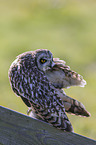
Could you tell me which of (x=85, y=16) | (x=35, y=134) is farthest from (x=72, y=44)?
(x=35, y=134)

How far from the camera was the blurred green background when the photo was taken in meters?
8.84

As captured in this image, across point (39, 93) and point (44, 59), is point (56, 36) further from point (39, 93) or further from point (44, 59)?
point (39, 93)

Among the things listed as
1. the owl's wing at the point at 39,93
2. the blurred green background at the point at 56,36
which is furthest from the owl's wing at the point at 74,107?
the blurred green background at the point at 56,36

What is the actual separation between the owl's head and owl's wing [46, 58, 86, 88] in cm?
9

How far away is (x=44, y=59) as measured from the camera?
345cm

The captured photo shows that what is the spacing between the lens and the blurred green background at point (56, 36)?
8844 mm

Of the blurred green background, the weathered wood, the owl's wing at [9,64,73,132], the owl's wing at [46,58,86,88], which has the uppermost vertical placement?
the blurred green background

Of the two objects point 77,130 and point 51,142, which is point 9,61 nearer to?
point 77,130

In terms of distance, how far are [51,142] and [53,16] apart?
1423 centimetres

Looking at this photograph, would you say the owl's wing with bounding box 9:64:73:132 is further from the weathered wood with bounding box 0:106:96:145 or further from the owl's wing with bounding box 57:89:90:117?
the weathered wood with bounding box 0:106:96:145

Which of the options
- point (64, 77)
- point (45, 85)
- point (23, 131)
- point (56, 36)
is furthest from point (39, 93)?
point (56, 36)

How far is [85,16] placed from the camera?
52.5 ft

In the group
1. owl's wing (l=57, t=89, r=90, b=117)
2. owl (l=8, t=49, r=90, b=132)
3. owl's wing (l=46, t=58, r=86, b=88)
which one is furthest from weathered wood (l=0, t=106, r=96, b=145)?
owl's wing (l=46, t=58, r=86, b=88)

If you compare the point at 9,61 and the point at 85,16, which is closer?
the point at 9,61
